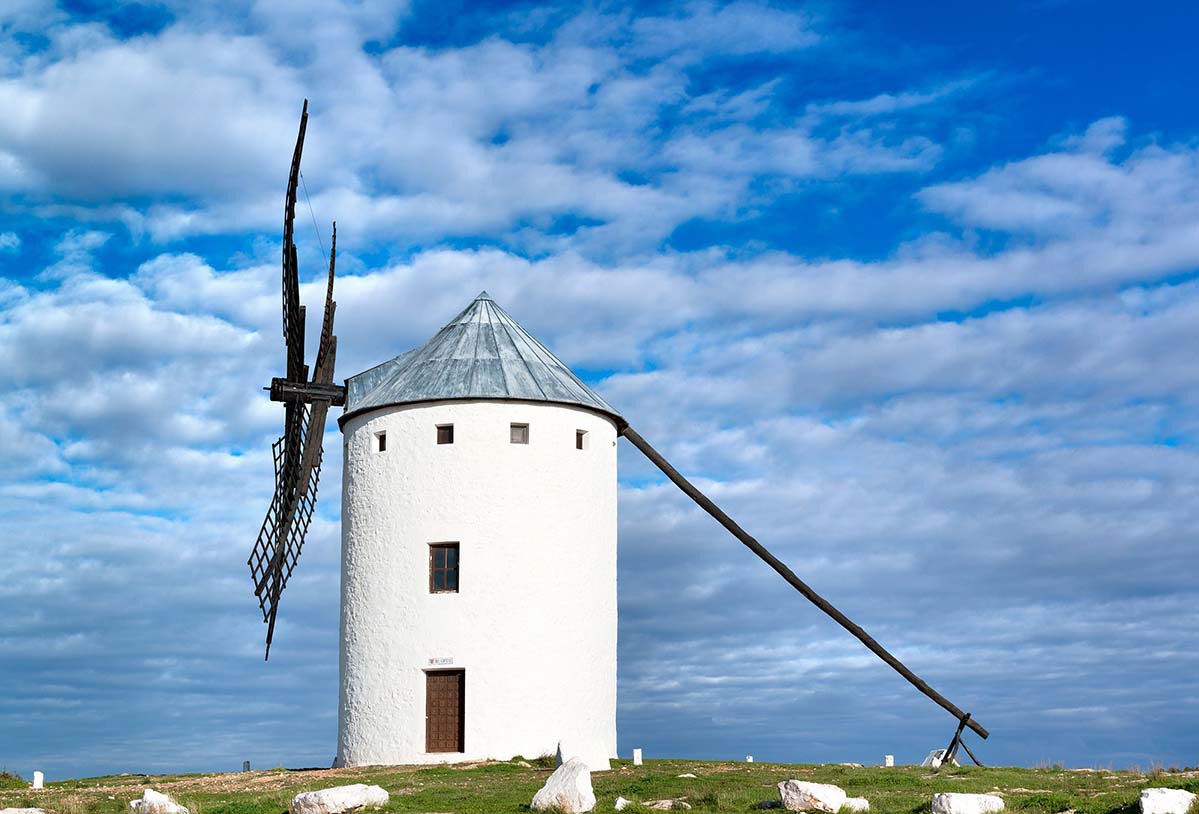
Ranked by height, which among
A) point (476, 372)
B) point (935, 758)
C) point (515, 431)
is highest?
point (476, 372)

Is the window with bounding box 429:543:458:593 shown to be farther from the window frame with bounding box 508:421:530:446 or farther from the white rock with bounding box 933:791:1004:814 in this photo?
the white rock with bounding box 933:791:1004:814

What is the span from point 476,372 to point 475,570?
172 inches

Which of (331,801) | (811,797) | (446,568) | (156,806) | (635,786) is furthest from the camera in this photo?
(446,568)

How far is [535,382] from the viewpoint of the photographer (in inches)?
1176

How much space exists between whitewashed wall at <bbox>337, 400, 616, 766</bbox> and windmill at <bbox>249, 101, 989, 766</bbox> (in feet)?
0.11

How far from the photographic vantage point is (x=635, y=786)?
2133cm

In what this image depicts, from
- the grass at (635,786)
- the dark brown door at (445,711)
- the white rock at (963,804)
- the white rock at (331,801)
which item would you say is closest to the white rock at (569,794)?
the grass at (635,786)

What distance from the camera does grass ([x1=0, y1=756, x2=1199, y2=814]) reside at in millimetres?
19047

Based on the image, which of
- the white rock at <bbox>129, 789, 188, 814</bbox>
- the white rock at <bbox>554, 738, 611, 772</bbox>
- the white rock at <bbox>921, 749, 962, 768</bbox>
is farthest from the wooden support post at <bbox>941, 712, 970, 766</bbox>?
the white rock at <bbox>129, 789, 188, 814</bbox>

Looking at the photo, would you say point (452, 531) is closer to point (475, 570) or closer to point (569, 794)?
point (475, 570)

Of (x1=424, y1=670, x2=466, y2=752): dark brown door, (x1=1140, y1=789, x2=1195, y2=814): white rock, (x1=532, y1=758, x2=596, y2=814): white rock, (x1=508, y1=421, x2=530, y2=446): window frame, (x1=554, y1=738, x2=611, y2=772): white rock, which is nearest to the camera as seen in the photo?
(x1=1140, y1=789, x2=1195, y2=814): white rock

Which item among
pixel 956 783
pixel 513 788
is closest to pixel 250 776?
pixel 513 788


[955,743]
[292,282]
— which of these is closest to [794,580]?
[955,743]

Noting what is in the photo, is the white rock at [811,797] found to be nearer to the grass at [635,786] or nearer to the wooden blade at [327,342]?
the grass at [635,786]
